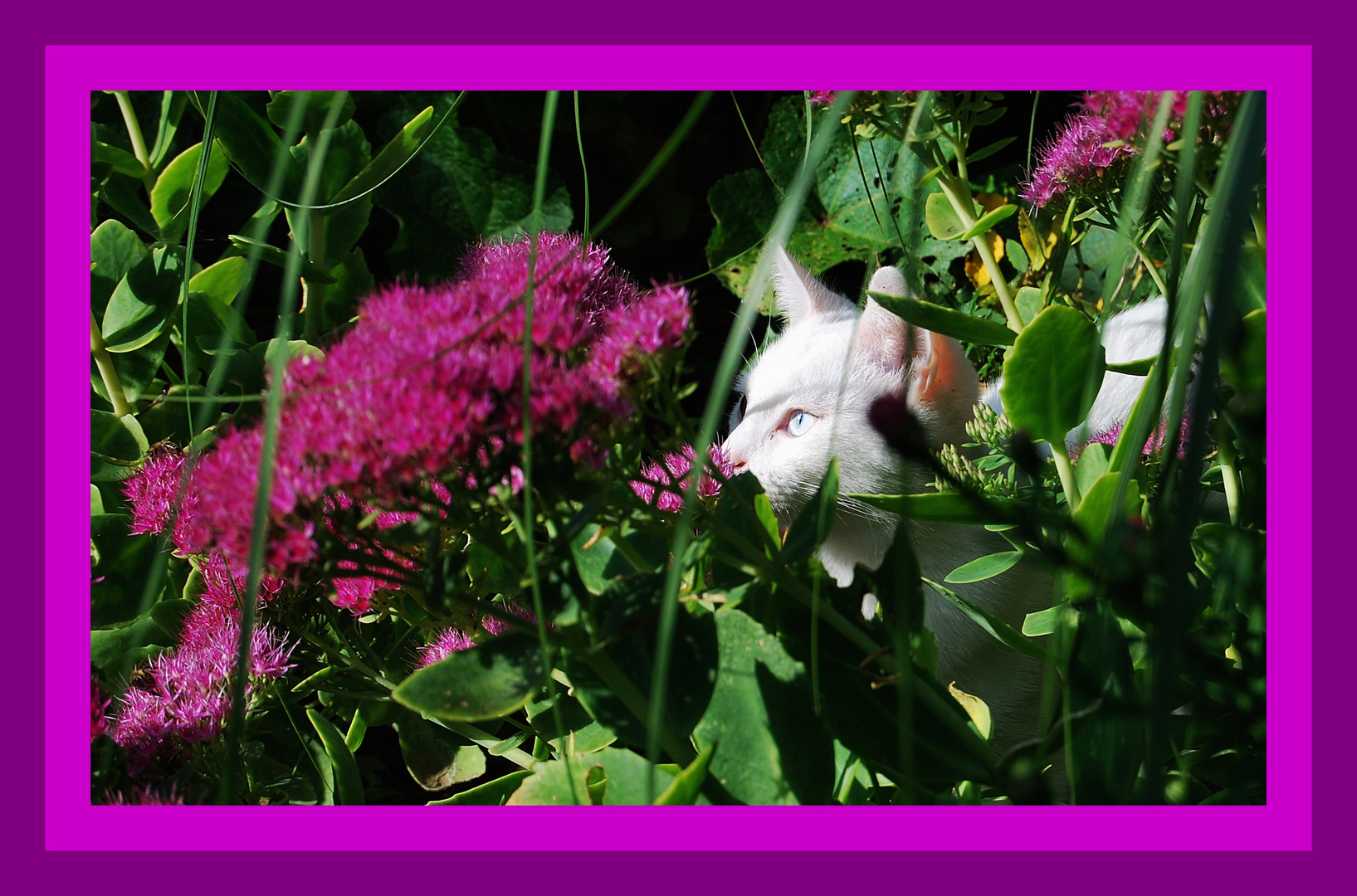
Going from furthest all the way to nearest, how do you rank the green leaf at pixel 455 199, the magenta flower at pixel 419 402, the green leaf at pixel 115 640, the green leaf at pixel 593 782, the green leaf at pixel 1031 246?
the green leaf at pixel 455 199 → the green leaf at pixel 1031 246 → the green leaf at pixel 115 640 → the green leaf at pixel 593 782 → the magenta flower at pixel 419 402

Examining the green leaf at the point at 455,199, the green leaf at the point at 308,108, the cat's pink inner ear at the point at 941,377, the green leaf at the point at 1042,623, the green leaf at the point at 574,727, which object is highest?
the green leaf at the point at 455,199

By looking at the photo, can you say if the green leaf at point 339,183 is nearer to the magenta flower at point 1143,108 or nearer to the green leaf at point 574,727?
the green leaf at point 574,727

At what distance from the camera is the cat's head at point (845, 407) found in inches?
34.3

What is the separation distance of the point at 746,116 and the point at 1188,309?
47.0 inches

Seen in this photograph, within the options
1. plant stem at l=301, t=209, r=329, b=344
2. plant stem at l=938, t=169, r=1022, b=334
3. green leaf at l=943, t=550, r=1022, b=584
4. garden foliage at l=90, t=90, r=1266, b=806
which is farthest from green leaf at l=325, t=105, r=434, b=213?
green leaf at l=943, t=550, r=1022, b=584

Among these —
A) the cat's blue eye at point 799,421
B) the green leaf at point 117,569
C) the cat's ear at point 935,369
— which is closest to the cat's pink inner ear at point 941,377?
the cat's ear at point 935,369

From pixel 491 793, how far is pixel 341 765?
106 mm

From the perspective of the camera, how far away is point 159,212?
0.85 m

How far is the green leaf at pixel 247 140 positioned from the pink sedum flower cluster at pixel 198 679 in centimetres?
37

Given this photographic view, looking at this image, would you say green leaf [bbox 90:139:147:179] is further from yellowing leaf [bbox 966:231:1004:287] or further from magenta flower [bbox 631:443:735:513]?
yellowing leaf [bbox 966:231:1004:287]

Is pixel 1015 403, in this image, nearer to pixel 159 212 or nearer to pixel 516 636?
pixel 516 636

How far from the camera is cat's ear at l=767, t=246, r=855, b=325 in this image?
109 cm

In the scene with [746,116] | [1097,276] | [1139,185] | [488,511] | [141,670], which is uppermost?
[746,116]

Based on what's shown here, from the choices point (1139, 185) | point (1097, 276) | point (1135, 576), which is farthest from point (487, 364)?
point (1097, 276)
